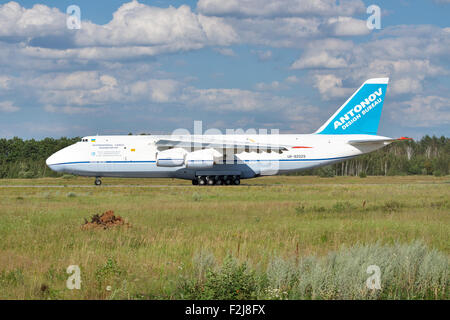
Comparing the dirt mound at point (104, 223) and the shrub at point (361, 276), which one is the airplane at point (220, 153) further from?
the shrub at point (361, 276)

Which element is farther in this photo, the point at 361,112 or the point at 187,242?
the point at 361,112

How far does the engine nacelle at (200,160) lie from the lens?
3703 cm

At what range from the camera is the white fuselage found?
38344 millimetres

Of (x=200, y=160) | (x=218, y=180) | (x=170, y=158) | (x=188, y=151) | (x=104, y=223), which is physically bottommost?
(x=104, y=223)

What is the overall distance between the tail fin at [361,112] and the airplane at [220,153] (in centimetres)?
8

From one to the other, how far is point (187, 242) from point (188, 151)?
26.6 metres

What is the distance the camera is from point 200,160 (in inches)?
1458

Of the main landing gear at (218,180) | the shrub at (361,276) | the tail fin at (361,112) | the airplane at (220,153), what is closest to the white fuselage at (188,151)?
the airplane at (220,153)

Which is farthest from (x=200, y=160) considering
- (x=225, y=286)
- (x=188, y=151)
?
(x=225, y=286)

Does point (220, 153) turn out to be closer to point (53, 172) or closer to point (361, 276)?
point (361, 276)

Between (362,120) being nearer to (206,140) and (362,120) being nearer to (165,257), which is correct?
(206,140)

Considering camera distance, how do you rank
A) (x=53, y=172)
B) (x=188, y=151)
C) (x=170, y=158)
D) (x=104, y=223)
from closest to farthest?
1. (x=104, y=223)
2. (x=170, y=158)
3. (x=188, y=151)
4. (x=53, y=172)
